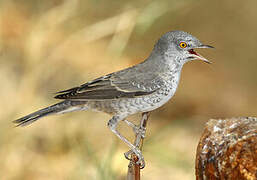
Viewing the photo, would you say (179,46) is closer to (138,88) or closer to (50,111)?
(138,88)

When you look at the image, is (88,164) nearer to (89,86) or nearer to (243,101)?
Answer: (89,86)

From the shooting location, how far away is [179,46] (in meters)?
3.77

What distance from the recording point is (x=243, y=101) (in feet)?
25.7

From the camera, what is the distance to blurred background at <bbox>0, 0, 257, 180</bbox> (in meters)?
4.52

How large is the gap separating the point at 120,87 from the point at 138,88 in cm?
15

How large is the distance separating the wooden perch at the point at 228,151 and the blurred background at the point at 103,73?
121cm

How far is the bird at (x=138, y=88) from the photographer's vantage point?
373 centimetres

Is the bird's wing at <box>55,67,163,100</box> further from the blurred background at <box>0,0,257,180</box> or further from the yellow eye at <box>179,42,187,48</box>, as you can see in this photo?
the blurred background at <box>0,0,257,180</box>

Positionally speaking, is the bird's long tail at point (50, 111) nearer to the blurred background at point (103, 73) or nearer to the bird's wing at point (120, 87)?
the bird's wing at point (120, 87)

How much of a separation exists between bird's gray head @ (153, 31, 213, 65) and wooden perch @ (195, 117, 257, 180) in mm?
1112

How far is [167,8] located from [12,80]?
2908 mm

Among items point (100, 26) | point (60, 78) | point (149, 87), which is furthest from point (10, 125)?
point (60, 78)

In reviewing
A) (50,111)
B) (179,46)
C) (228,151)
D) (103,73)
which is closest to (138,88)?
(179,46)

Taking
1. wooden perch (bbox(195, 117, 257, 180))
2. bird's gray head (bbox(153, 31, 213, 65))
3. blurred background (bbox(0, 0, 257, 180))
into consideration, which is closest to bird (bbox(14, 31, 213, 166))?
bird's gray head (bbox(153, 31, 213, 65))
